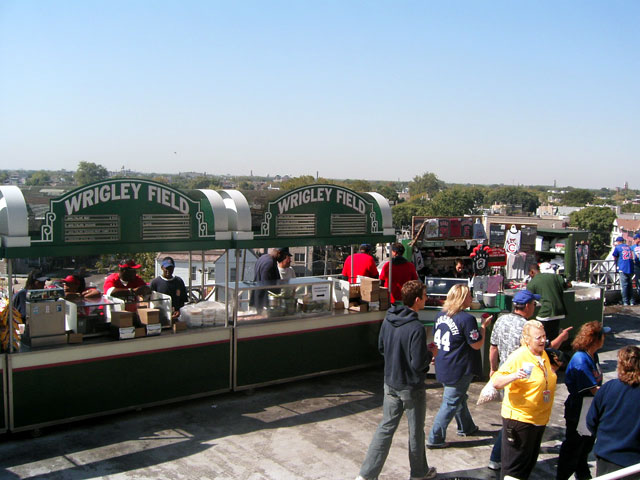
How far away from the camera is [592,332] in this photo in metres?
4.67

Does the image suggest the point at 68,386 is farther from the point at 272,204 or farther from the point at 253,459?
the point at 272,204

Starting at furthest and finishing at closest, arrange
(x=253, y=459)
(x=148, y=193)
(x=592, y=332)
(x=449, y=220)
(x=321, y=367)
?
(x=449, y=220)
(x=321, y=367)
(x=148, y=193)
(x=253, y=459)
(x=592, y=332)

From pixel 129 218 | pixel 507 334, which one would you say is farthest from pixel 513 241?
pixel 129 218

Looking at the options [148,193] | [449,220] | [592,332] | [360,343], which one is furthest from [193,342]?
[449,220]

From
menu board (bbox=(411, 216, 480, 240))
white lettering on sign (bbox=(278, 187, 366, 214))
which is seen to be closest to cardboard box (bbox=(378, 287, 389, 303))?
white lettering on sign (bbox=(278, 187, 366, 214))

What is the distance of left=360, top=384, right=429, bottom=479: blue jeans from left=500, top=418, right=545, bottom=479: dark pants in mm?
745

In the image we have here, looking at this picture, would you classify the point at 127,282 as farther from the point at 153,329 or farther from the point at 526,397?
the point at 526,397

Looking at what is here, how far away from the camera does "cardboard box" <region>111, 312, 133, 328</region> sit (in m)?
6.54

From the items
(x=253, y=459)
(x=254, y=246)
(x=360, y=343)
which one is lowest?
(x=253, y=459)

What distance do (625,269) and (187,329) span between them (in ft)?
35.1

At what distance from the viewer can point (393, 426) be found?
4949 millimetres

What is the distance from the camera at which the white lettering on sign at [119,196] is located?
6184mm

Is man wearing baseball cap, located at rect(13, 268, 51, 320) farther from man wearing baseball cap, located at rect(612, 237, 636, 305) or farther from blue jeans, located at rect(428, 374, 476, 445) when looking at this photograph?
man wearing baseball cap, located at rect(612, 237, 636, 305)

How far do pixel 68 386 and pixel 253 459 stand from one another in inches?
84.6
